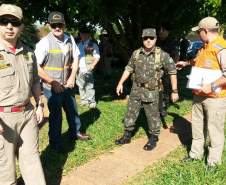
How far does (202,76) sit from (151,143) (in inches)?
68.3

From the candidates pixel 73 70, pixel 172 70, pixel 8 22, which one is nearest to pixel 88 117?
pixel 73 70

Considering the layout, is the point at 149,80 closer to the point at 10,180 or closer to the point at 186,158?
the point at 186,158

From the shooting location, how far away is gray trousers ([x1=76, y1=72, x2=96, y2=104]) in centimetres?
901

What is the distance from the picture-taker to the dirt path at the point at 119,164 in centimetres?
522

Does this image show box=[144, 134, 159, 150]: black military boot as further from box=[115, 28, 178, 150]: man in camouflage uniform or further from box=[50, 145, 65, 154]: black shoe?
box=[50, 145, 65, 154]: black shoe

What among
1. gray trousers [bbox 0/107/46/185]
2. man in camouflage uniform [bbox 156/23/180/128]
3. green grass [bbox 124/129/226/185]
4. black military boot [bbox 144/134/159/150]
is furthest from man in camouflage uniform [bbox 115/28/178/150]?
gray trousers [bbox 0/107/46/185]

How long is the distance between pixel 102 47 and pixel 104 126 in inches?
335

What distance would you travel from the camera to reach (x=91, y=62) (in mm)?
9047

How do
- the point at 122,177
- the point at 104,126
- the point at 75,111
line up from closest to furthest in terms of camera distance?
the point at 122,177 → the point at 75,111 → the point at 104,126

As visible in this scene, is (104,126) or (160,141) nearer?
(160,141)

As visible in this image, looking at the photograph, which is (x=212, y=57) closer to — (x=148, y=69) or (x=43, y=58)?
(x=148, y=69)

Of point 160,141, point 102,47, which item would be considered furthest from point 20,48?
point 102,47

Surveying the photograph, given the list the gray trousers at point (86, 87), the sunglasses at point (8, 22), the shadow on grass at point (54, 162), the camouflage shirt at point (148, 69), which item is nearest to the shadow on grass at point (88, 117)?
the gray trousers at point (86, 87)

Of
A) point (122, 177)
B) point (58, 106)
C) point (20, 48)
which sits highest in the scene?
point (20, 48)
